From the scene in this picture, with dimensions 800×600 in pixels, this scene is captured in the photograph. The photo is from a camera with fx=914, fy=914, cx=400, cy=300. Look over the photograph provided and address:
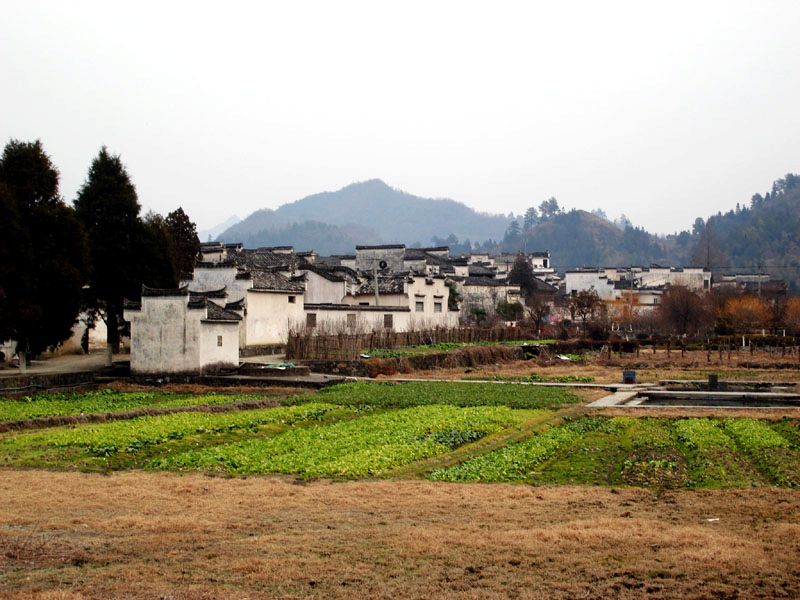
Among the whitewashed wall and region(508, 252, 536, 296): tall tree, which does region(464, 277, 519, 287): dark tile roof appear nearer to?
region(508, 252, 536, 296): tall tree

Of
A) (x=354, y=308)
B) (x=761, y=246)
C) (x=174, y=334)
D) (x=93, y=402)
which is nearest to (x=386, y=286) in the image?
(x=354, y=308)

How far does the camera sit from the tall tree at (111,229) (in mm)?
43469

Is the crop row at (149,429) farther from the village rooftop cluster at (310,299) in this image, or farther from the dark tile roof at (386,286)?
the dark tile roof at (386,286)

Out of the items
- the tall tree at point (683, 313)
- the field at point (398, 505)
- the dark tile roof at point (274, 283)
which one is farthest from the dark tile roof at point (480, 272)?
the field at point (398, 505)

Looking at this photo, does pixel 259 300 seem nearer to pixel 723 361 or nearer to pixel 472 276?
pixel 723 361

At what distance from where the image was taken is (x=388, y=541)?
40.1ft

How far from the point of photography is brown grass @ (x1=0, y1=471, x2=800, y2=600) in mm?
10359

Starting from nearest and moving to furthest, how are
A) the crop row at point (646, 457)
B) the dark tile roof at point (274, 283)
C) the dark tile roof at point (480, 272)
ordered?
the crop row at point (646, 457)
the dark tile roof at point (274, 283)
the dark tile roof at point (480, 272)

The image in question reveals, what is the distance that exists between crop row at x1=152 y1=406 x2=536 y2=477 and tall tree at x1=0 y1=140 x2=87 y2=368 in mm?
15817

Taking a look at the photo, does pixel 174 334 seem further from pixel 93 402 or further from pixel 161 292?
pixel 93 402

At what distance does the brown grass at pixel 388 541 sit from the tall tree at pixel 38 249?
20.2 m

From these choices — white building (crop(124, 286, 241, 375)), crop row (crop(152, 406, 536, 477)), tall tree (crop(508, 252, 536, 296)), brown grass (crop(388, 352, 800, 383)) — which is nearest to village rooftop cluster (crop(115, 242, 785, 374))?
white building (crop(124, 286, 241, 375))

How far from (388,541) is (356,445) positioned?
8737mm

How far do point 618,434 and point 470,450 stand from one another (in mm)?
4996
